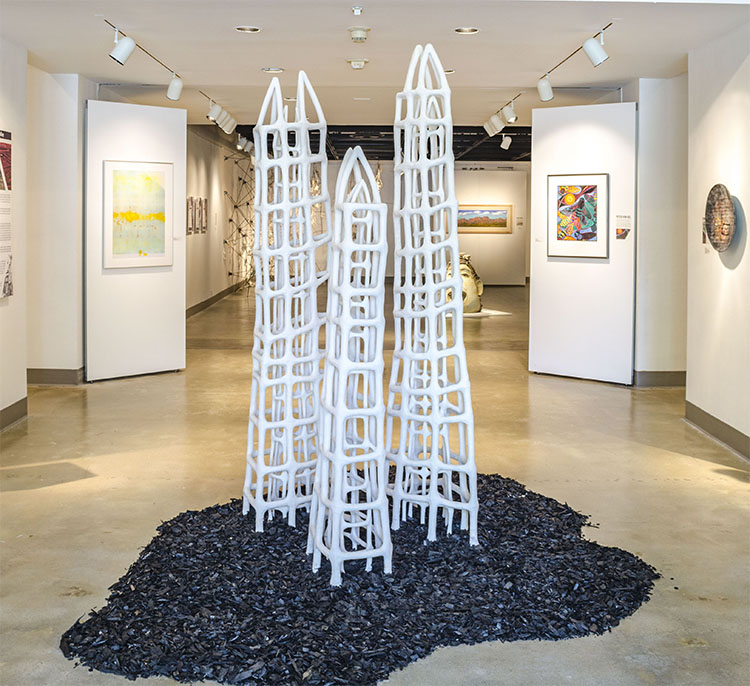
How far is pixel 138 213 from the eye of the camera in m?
9.22

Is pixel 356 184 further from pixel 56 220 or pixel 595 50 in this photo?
pixel 56 220

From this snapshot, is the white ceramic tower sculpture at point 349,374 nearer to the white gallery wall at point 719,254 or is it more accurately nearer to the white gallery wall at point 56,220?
the white gallery wall at point 719,254

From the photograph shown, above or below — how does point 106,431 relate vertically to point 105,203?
below

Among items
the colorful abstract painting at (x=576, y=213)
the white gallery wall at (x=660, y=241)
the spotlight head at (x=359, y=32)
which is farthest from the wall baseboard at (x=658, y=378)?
the spotlight head at (x=359, y=32)

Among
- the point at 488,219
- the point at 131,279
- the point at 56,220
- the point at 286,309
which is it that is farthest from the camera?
the point at 488,219

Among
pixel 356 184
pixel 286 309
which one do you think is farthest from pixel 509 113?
pixel 356 184

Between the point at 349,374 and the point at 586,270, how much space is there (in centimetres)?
559

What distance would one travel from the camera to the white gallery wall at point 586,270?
8969mm

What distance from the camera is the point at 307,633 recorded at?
3535mm

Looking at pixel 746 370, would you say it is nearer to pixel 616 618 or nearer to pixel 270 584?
pixel 616 618

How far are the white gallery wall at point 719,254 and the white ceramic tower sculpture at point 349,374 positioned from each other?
322cm

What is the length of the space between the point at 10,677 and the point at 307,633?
3.28 ft

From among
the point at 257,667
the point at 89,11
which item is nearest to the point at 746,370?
the point at 257,667

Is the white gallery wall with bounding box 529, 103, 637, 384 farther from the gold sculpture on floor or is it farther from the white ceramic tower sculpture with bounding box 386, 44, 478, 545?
the gold sculpture on floor
